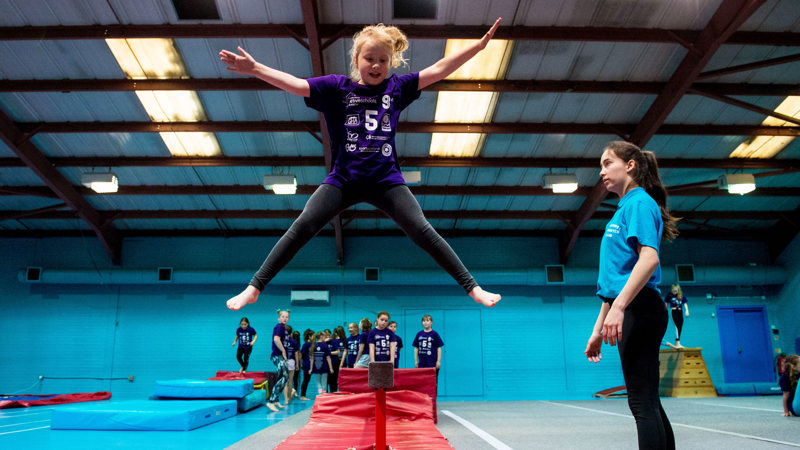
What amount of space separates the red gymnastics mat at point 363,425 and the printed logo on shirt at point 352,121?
6.73 ft

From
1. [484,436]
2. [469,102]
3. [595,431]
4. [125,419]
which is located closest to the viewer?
[484,436]

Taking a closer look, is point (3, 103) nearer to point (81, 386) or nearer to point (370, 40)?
point (81, 386)

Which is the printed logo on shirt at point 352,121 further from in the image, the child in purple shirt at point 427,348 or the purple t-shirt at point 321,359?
the purple t-shirt at point 321,359

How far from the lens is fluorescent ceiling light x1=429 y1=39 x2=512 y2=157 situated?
8.46 metres

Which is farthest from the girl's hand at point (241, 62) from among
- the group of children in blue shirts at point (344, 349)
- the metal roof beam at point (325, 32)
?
the metal roof beam at point (325, 32)

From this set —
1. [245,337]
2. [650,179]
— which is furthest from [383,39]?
[245,337]

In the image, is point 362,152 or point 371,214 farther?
point 371,214

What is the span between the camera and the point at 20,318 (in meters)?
13.0

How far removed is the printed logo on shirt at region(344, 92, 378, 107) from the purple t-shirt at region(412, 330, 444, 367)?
660cm

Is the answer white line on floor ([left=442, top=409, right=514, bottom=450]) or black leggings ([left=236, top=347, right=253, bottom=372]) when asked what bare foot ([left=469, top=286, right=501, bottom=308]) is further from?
black leggings ([left=236, top=347, right=253, bottom=372])

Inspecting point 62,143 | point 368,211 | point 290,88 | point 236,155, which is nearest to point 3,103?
point 62,143

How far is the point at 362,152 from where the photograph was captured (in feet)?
7.04

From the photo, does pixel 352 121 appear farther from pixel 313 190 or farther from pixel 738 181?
pixel 738 181

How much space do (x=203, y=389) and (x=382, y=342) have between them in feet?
9.65
